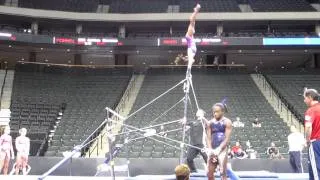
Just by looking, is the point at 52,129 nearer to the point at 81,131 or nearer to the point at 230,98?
the point at 81,131

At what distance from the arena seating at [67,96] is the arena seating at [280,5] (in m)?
10.6

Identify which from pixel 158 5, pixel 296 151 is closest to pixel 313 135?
pixel 296 151

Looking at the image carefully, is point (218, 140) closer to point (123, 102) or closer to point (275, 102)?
point (123, 102)

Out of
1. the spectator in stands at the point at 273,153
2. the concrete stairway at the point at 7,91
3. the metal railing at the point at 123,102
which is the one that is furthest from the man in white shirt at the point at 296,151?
the concrete stairway at the point at 7,91

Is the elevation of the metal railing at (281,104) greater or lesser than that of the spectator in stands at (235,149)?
greater

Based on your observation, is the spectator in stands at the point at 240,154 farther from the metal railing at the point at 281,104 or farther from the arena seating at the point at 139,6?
the arena seating at the point at 139,6

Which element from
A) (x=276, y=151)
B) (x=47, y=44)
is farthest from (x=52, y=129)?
(x=276, y=151)

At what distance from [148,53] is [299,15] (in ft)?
35.6

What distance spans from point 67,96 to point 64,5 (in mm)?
8796

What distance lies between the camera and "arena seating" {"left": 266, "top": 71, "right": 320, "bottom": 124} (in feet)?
77.6

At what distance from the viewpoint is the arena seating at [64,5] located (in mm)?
30561

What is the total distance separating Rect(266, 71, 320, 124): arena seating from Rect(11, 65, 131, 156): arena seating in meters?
9.69

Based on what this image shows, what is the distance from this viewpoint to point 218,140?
7.09m

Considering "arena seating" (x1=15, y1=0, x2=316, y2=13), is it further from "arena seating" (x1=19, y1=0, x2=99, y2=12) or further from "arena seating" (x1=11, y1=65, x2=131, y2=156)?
"arena seating" (x1=11, y1=65, x2=131, y2=156)
